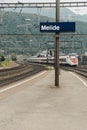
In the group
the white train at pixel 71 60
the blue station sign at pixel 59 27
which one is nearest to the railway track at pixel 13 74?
the blue station sign at pixel 59 27

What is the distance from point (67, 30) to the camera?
81.5ft

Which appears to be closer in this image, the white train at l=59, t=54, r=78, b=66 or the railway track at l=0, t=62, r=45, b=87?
the railway track at l=0, t=62, r=45, b=87

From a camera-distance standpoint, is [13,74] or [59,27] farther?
[13,74]

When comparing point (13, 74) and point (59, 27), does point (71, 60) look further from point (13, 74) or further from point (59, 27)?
point (59, 27)

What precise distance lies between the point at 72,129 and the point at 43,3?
55.0 m

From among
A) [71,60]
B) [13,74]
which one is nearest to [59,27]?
[13,74]

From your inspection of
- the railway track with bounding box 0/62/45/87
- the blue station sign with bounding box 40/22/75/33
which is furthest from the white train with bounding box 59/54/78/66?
the blue station sign with bounding box 40/22/75/33

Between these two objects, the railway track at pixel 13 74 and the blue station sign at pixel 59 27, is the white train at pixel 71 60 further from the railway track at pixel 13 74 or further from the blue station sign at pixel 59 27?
the blue station sign at pixel 59 27

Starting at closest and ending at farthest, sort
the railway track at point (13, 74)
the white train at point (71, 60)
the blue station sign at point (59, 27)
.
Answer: the blue station sign at point (59, 27) → the railway track at point (13, 74) → the white train at point (71, 60)

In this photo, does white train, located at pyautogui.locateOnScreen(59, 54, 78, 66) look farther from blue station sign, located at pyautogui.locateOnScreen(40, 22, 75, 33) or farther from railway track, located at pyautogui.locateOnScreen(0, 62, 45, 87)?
blue station sign, located at pyautogui.locateOnScreen(40, 22, 75, 33)

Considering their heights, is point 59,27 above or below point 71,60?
above

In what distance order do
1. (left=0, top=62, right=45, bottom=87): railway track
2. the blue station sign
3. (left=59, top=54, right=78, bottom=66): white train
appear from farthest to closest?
(left=59, top=54, right=78, bottom=66): white train → (left=0, top=62, right=45, bottom=87): railway track → the blue station sign

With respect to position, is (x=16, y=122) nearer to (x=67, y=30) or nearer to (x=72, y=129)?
(x=72, y=129)

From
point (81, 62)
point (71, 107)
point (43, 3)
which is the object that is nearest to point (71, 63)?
point (81, 62)
